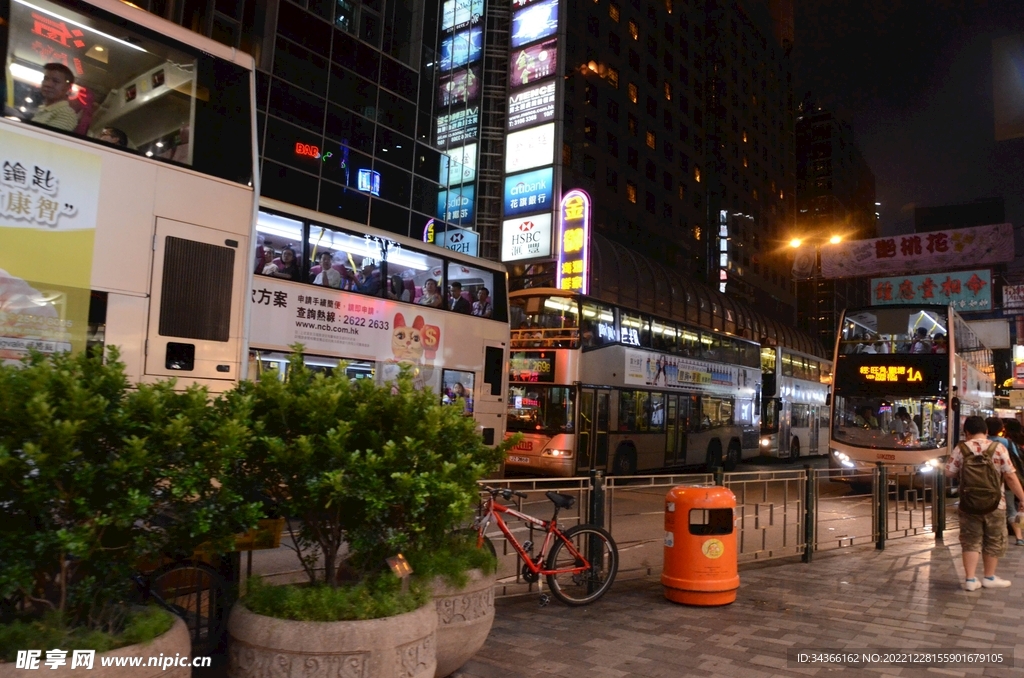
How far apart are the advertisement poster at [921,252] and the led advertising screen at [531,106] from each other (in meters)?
14.8

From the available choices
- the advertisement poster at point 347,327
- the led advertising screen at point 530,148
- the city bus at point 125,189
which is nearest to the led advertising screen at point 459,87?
the led advertising screen at point 530,148

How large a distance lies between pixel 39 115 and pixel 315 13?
93.1 feet

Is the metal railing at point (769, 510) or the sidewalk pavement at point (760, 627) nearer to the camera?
the sidewalk pavement at point (760, 627)

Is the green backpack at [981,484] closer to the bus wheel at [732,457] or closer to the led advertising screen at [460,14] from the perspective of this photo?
the bus wheel at [732,457]

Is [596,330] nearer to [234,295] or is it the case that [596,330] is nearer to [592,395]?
[592,395]

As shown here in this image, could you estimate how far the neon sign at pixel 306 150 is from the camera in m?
29.8

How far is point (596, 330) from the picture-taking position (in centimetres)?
1689

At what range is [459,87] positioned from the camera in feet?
120

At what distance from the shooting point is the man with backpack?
7.20 metres

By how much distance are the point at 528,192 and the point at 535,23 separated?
8315 millimetres

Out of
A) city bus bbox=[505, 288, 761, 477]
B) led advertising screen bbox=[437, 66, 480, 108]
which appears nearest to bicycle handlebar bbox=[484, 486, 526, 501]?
city bus bbox=[505, 288, 761, 477]

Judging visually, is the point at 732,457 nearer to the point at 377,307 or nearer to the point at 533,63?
the point at 377,307

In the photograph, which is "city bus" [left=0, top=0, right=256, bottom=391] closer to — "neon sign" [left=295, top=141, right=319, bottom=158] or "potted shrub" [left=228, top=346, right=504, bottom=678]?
"potted shrub" [left=228, top=346, right=504, bottom=678]

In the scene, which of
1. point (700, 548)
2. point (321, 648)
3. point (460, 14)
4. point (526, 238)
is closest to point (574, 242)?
point (526, 238)
